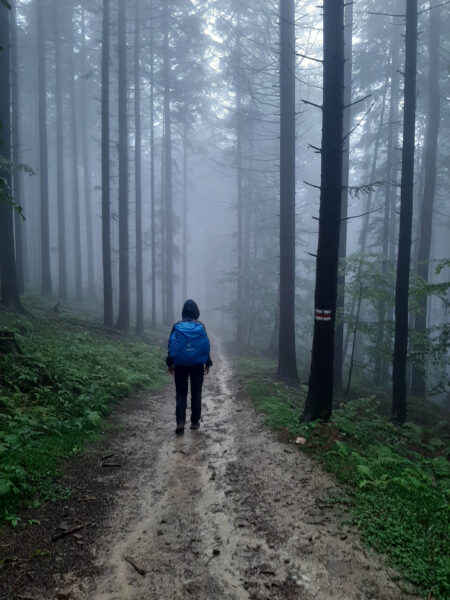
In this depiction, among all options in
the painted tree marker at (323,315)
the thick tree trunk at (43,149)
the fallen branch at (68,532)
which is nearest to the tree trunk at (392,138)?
the painted tree marker at (323,315)

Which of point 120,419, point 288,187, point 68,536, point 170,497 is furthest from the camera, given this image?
point 288,187

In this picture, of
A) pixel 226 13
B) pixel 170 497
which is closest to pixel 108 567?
pixel 170 497

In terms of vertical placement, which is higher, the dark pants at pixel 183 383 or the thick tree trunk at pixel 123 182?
the thick tree trunk at pixel 123 182

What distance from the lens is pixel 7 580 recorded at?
10.3ft

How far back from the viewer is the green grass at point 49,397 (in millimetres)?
4586

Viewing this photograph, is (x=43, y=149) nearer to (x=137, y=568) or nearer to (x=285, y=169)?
(x=285, y=169)

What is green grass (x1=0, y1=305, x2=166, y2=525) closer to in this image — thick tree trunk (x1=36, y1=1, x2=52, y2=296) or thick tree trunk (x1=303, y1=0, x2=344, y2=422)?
thick tree trunk (x1=303, y1=0, x2=344, y2=422)

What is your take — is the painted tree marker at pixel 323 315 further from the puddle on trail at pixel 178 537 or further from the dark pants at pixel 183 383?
the puddle on trail at pixel 178 537

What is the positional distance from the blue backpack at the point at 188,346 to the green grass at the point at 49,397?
198 cm

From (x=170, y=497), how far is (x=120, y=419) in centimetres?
343

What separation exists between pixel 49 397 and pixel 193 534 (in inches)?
186

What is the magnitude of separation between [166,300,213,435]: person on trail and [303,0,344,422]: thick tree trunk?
218 cm

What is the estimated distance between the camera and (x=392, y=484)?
4746 millimetres

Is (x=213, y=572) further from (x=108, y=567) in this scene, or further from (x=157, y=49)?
(x=157, y=49)
